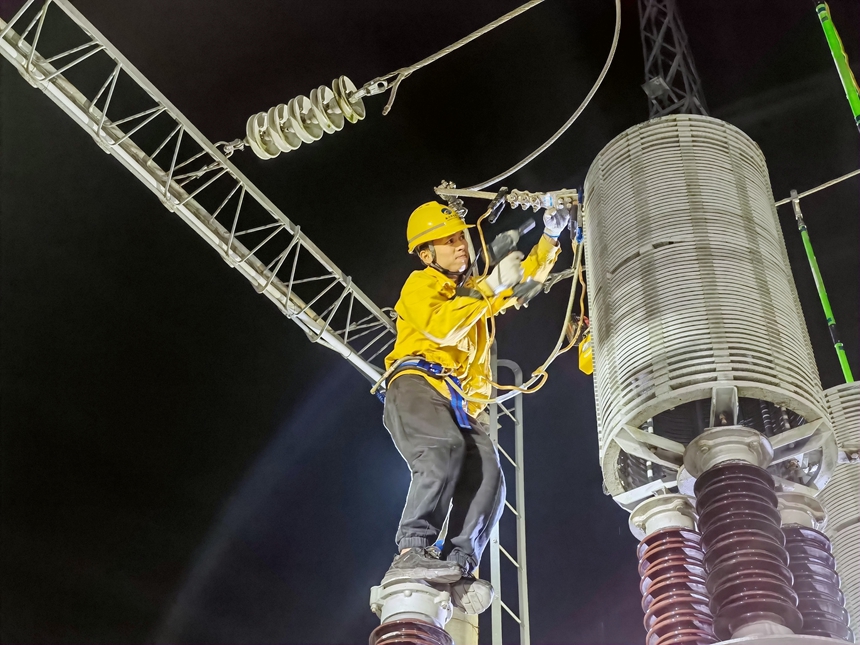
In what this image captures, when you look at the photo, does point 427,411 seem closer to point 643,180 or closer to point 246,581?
point 643,180

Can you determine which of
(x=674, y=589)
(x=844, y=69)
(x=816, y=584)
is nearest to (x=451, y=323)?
(x=674, y=589)

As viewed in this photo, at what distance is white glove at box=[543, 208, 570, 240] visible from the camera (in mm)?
6461

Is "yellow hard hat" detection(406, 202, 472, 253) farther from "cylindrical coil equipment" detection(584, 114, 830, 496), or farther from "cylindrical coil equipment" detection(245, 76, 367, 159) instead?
"cylindrical coil equipment" detection(245, 76, 367, 159)

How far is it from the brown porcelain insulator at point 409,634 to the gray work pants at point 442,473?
1.71 feet

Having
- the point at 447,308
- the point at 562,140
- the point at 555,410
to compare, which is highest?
the point at 562,140

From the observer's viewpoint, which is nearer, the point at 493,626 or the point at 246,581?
the point at 493,626

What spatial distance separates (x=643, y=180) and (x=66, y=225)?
7.07 meters

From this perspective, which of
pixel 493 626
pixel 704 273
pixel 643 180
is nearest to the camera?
pixel 704 273

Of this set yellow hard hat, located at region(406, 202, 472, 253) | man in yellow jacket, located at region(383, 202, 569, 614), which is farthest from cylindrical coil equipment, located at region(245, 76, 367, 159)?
man in yellow jacket, located at region(383, 202, 569, 614)

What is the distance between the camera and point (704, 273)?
512 cm

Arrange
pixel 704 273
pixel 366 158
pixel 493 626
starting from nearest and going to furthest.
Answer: pixel 704 273
pixel 493 626
pixel 366 158

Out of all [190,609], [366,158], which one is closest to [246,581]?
[190,609]

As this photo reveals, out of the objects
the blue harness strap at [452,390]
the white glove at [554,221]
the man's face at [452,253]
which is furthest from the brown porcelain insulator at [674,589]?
the man's face at [452,253]

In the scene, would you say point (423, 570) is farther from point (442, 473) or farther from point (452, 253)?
point (452, 253)
